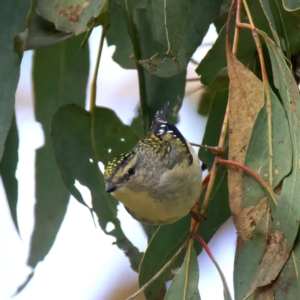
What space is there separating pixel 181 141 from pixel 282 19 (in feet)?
1.28

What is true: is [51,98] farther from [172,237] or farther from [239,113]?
[239,113]

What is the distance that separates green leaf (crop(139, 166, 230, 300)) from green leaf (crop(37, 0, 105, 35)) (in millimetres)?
522

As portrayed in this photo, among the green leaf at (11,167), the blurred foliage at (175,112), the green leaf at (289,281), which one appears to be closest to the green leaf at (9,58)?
the blurred foliage at (175,112)

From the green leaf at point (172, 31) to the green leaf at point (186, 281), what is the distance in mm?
363

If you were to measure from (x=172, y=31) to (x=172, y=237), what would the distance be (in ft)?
1.64

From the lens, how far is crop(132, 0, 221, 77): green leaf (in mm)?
889

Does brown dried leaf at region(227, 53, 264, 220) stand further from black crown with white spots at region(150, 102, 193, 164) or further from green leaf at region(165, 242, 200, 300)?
black crown with white spots at region(150, 102, 193, 164)

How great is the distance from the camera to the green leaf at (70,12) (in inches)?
32.6

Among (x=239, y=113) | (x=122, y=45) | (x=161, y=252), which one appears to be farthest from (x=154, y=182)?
(x=122, y=45)

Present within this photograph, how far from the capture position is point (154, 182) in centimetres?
106

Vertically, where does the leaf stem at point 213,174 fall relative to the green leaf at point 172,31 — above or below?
below

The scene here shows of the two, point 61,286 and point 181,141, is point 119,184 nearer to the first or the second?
point 181,141

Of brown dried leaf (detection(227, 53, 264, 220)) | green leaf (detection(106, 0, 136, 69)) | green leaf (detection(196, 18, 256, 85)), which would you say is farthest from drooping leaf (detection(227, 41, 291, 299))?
green leaf (detection(106, 0, 136, 69))

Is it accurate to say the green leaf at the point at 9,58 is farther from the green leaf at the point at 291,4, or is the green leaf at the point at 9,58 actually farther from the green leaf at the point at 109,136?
the green leaf at the point at 291,4
